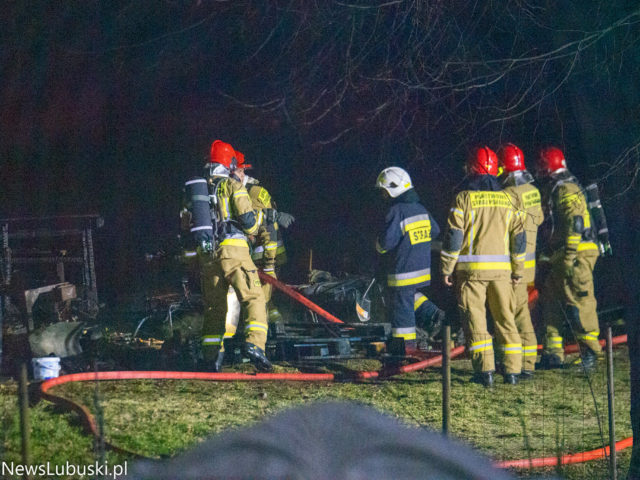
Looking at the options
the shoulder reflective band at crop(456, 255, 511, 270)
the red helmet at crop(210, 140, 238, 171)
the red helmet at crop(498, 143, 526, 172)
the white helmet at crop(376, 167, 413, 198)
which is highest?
the red helmet at crop(210, 140, 238, 171)

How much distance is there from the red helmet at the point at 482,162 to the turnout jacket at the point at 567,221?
3.23ft

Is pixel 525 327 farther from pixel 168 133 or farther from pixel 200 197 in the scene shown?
pixel 168 133

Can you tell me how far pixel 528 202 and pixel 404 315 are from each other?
1.80 m

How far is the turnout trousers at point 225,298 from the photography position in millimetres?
6109

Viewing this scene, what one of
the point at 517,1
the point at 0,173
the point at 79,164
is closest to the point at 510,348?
the point at 517,1

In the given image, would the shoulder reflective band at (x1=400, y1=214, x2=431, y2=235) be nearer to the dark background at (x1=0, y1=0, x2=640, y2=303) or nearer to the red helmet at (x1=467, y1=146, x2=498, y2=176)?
the red helmet at (x1=467, y1=146, x2=498, y2=176)

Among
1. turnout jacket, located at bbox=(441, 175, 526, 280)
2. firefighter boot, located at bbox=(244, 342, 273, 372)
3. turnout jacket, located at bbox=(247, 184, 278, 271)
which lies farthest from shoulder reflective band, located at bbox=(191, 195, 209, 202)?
turnout jacket, located at bbox=(441, 175, 526, 280)

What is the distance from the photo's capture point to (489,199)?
616 cm

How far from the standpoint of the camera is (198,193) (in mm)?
5992

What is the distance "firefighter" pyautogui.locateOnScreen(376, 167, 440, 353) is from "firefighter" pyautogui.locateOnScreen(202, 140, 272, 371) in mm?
1337

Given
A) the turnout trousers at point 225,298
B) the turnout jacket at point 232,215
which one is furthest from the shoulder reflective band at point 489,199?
the turnout trousers at point 225,298

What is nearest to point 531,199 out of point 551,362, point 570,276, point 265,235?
point 570,276

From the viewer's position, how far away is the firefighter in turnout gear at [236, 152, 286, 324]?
7.50 meters

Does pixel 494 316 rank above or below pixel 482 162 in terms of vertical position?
below
